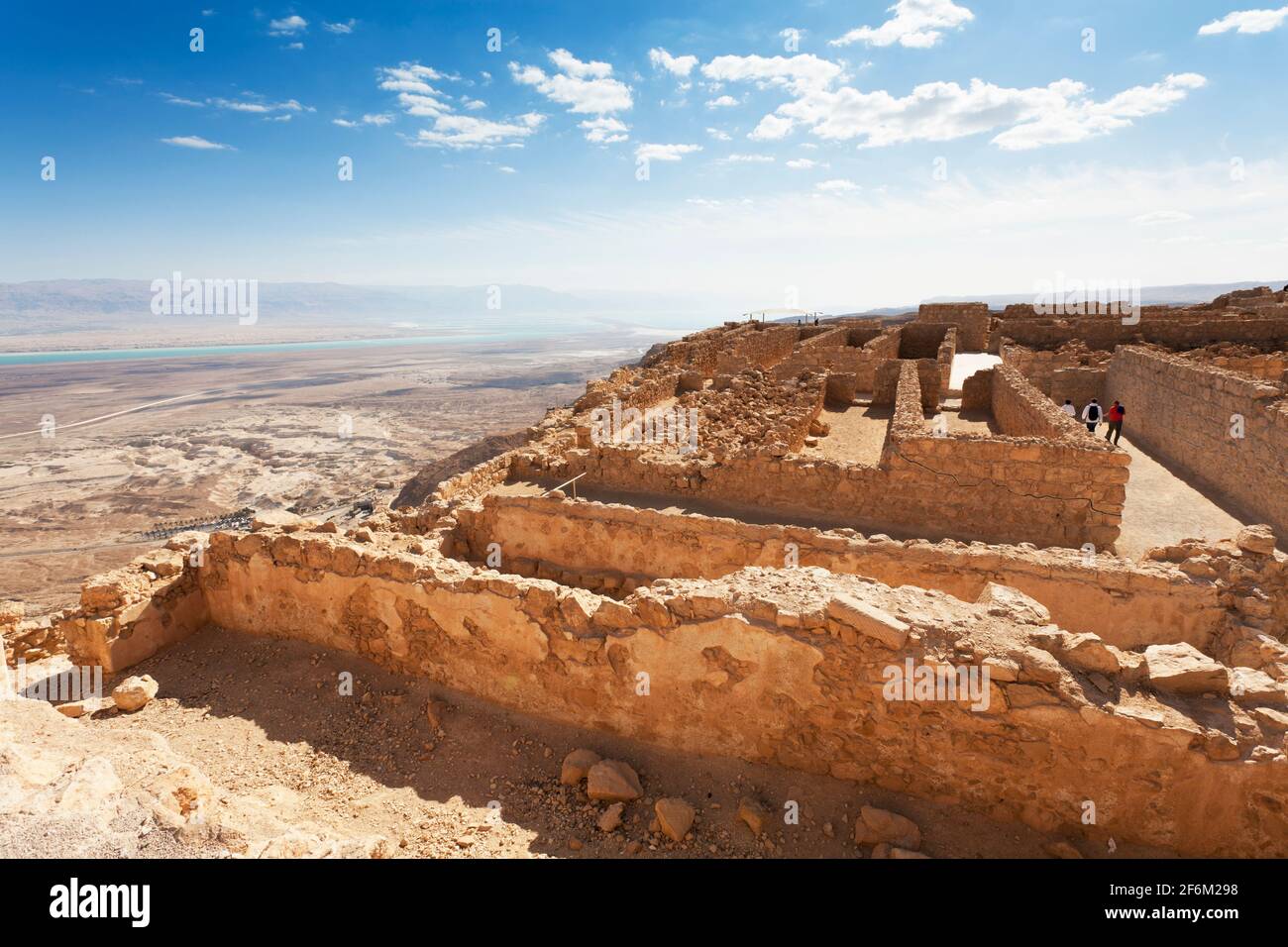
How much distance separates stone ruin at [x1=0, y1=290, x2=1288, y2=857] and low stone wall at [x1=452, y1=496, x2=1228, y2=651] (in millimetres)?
26

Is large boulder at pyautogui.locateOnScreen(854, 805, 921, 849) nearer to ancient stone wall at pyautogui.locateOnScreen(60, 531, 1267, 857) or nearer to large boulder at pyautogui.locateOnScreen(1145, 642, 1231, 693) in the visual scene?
ancient stone wall at pyautogui.locateOnScreen(60, 531, 1267, 857)

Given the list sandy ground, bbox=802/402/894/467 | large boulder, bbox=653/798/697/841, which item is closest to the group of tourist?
sandy ground, bbox=802/402/894/467

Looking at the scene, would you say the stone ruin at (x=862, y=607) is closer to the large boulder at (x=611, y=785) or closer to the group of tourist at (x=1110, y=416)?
the large boulder at (x=611, y=785)

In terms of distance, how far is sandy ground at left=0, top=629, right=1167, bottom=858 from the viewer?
3805 mm

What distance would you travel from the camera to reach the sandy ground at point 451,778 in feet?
12.5

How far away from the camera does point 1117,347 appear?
15.0 m

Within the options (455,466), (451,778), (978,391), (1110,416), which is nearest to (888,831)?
(451,778)

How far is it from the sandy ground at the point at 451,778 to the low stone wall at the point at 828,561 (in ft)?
7.84

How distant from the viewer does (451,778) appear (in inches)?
177

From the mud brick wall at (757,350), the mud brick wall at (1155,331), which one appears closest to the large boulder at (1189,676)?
the mud brick wall at (757,350)

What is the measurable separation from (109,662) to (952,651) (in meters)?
7.58

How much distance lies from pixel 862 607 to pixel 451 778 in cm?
325

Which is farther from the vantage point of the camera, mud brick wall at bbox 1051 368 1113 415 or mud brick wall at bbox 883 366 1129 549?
mud brick wall at bbox 1051 368 1113 415
